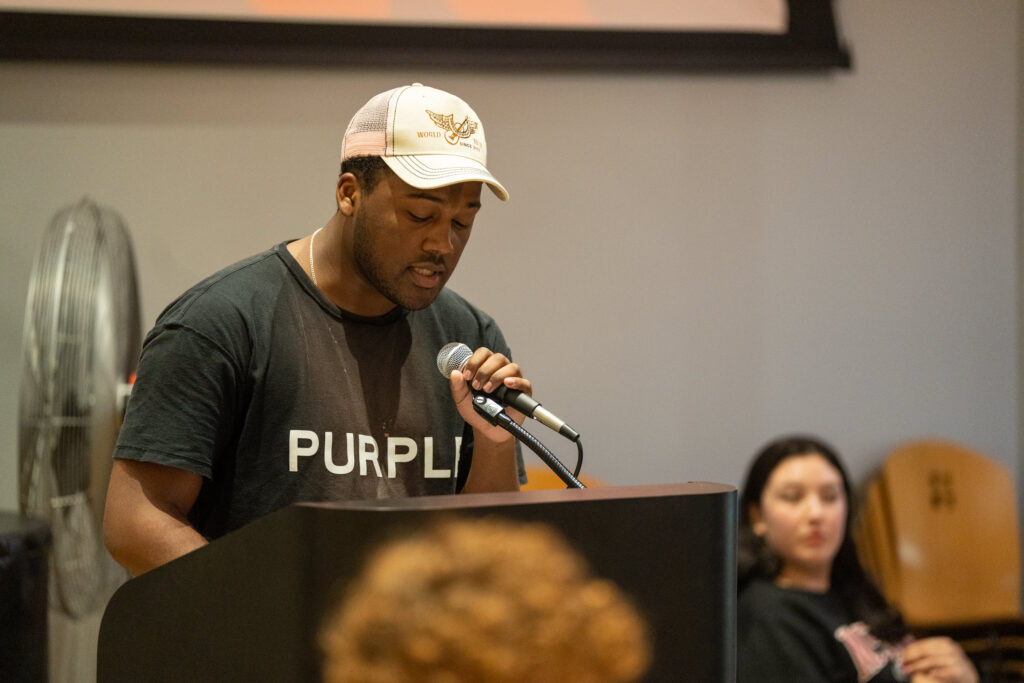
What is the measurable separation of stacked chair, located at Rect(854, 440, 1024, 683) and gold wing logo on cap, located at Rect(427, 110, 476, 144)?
2.08m

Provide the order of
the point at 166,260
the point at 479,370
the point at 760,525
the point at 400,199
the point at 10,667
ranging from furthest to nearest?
1. the point at 166,260
2. the point at 760,525
3. the point at 10,667
4. the point at 400,199
5. the point at 479,370

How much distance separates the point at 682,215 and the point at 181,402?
6.64ft

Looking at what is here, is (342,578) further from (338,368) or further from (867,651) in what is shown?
(867,651)

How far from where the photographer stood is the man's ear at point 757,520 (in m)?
2.44

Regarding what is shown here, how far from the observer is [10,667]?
1.85m

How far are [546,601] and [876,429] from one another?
248 centimetres

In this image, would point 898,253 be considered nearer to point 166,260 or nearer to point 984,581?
point 984,581

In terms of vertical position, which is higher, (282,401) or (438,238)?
(438,238)

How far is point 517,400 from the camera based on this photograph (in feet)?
3.77

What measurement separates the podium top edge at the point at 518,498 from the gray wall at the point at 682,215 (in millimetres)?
1850

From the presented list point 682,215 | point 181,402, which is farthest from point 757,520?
point 181,402

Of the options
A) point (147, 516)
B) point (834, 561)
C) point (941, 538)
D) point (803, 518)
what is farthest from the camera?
point (941, 538)

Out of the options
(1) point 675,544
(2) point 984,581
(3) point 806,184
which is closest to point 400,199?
(1) point 675,544

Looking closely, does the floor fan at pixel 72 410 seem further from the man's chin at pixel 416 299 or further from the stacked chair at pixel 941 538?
the stacked chair at pixel 941 538
